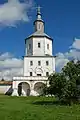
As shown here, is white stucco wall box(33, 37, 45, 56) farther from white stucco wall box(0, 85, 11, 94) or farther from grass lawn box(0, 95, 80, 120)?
grass lawn box(0, 95, 80, 120)

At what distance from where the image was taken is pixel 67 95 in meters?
28.2

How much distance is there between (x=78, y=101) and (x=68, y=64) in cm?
425

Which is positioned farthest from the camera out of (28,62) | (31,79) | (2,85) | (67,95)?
(2,85)

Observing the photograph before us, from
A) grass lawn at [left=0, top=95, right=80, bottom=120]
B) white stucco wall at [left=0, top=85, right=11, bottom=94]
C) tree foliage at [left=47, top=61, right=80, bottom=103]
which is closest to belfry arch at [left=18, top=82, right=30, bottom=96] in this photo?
white stucco wall at [left=0, top=85, right=11, bottom=94]

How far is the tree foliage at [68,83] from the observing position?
2806 centimetres

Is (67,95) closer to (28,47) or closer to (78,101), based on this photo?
(78,101)

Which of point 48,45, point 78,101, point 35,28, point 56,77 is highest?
point 35,28

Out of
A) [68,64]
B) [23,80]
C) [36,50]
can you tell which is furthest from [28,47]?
[68,64]

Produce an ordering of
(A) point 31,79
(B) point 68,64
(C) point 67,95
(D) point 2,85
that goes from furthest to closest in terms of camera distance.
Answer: (D) point 2,85 < (A) point 31,79 < (B) point 68,64 < (C) point 67,95

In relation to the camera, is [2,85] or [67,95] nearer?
[67,95]

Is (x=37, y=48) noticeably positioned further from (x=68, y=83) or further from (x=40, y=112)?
(x=40, y=112)

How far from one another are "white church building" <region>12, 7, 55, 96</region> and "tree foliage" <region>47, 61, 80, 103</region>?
32222 millimetres

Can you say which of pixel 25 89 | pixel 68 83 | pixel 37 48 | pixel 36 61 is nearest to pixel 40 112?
pixel 68 83

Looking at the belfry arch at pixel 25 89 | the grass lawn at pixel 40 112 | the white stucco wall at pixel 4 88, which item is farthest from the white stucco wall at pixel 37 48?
the grass lawn at pixel 40 112
